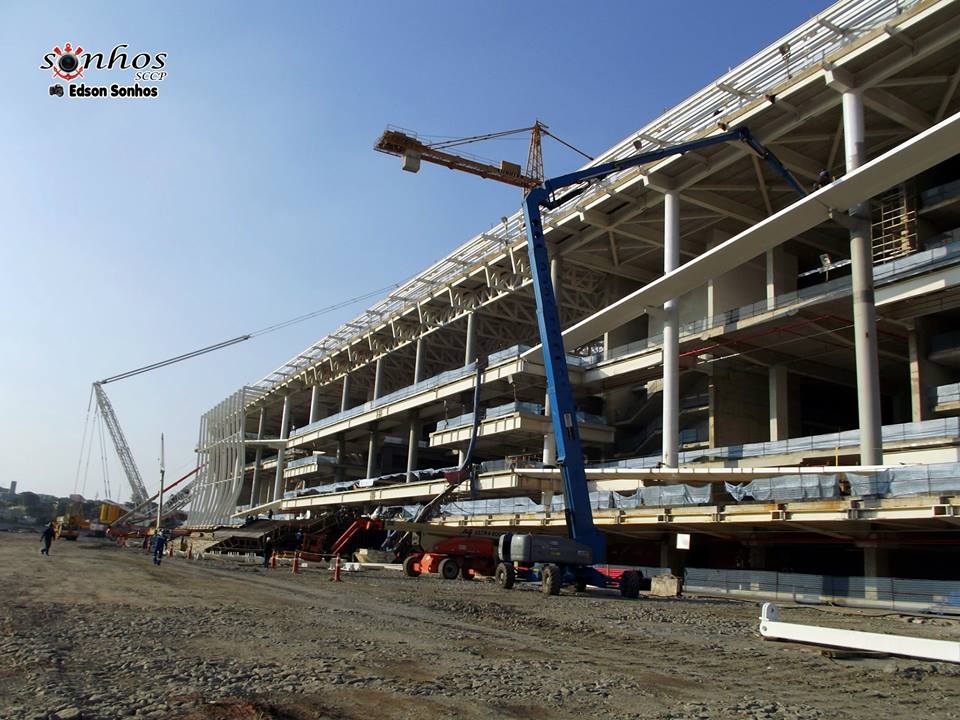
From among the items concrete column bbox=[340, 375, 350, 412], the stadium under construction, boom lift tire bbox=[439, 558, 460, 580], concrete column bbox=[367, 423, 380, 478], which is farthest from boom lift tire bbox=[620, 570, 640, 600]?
concrete column bbox=[340, 375, 350, 412]

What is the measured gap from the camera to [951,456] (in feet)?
84.6

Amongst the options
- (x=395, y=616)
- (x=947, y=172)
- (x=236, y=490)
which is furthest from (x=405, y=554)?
(x=236, y=490)

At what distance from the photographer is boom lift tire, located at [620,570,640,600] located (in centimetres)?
2269

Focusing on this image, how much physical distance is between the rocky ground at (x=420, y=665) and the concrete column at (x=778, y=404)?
18.7 metres

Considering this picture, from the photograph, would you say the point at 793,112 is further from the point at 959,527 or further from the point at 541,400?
the point at 541,400

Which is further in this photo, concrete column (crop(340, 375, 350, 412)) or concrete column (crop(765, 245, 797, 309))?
concrete column (crop(340, 375, 350, 412))

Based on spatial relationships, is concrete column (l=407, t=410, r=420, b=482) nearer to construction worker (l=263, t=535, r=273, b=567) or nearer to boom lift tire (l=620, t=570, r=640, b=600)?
construction worker (l=263, t=535, r=273, b=567)

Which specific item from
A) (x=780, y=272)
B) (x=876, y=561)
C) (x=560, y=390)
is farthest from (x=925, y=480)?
(x=780, y=272)

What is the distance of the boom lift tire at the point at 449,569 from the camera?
98.2ft

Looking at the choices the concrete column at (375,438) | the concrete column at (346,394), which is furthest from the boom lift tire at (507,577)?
the concrete column at (346,394)

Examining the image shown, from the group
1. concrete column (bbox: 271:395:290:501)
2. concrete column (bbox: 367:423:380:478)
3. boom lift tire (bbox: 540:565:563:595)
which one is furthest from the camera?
concrete column (bbox: 271:395:290:501)

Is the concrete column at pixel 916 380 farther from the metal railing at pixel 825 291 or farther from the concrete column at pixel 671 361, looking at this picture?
the concrete column at pixel 671 361

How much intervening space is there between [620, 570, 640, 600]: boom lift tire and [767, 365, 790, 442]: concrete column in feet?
53.2

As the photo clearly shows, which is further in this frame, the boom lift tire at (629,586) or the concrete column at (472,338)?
the concrete column at (472,338)
